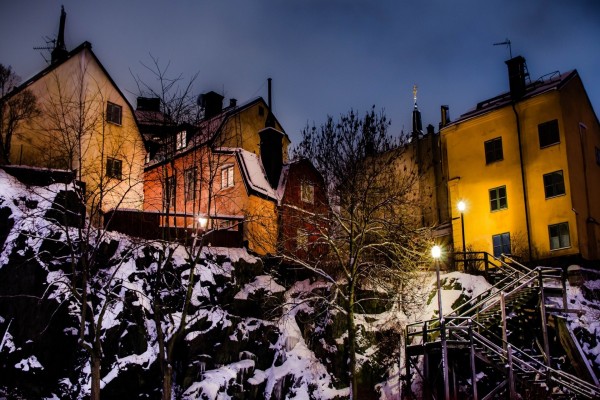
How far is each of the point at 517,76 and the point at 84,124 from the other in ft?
91.3

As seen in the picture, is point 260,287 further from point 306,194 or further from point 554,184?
point 554,184

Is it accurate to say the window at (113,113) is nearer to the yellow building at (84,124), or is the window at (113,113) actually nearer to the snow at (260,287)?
the yellow building at (84,124)

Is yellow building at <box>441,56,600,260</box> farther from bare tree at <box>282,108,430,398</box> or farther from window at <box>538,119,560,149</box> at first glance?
bare tree at <box>282,108,430,398</box>

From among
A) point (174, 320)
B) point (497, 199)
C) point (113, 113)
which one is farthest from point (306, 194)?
point (174, 320)

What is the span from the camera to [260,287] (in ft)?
87.7

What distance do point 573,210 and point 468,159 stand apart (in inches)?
319

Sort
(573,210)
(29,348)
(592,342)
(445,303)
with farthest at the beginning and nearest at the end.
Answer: (573,210) < (445,303) < (592,342) < (29,348)

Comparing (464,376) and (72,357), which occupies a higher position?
(72,357)

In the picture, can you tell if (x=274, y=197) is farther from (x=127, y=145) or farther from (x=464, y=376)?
(x=464, y=376)

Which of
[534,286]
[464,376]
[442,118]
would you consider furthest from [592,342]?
[442,118]

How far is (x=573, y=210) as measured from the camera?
1212 inches

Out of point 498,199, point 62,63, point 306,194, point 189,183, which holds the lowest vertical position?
point 189,183

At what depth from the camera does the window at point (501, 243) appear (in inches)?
1324

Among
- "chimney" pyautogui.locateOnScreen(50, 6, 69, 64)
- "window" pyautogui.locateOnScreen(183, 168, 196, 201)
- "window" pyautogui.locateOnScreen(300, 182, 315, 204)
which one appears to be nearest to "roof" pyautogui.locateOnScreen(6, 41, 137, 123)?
"chimney" pyautogui.locateOnScreen(50, 6, 69, 64)
